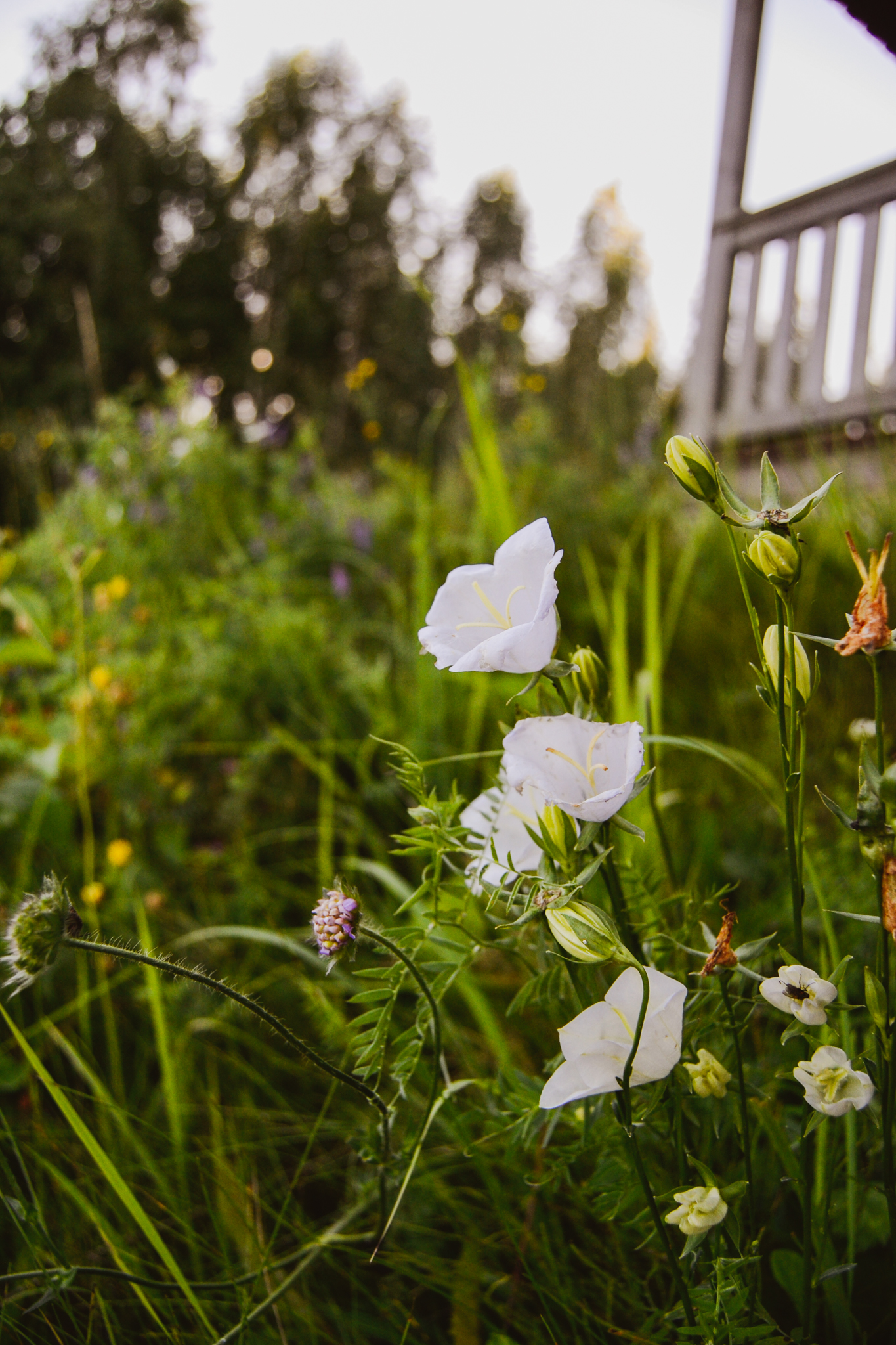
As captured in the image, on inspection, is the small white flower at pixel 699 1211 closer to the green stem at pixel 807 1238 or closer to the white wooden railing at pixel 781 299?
the green stem at pixel 807 1238

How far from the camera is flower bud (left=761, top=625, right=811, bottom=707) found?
0.40m

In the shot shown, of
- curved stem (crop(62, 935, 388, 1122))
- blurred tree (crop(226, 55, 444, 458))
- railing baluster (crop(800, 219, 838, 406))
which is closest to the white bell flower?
curved stem (crop(62, 935, 388, 1122))

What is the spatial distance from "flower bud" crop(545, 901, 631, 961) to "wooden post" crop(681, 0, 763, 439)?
3.21m

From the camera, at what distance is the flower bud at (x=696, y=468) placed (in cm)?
40

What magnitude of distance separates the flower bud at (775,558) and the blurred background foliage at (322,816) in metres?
0.17

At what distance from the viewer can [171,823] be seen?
1.44 metres

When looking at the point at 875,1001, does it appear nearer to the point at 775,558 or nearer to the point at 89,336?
the point at 775,558

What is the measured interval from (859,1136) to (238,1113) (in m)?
0.70

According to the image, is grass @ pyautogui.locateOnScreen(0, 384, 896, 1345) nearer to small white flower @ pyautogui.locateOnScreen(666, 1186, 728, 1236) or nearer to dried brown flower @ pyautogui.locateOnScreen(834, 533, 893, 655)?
small white flower @ pyautogui.locateOnScreen(666, 1186, 728, 1236)

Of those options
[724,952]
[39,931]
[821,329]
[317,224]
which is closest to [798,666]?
[724,952]

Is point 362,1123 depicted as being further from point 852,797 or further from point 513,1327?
point 852,797

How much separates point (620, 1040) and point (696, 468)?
0.30m

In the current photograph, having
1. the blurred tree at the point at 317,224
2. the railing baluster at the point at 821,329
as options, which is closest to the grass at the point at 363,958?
the railing baluster at the point at 821,329

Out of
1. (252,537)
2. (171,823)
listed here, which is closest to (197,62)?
(252,537)
